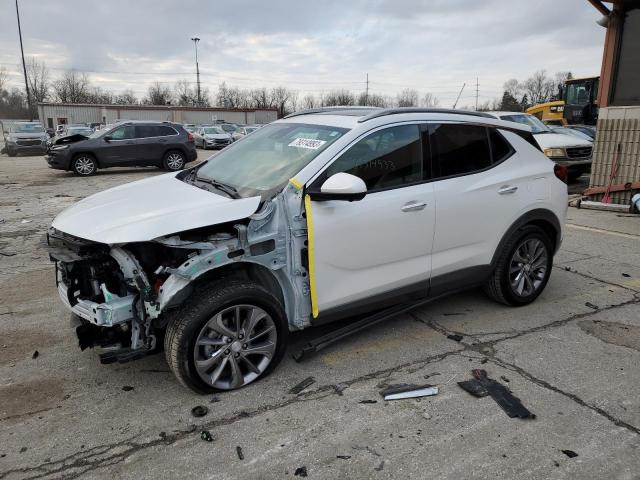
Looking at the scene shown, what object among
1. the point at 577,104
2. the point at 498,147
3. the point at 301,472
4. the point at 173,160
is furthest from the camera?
the point at 577,104

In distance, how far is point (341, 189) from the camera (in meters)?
3.15

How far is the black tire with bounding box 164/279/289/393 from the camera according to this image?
118 inches

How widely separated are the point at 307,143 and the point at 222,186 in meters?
0.71

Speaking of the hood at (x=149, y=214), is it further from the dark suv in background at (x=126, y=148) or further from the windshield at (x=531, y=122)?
the dark suv in background at (x=126, y=148)

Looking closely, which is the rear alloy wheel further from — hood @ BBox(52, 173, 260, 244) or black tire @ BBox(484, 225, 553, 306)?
black tire @ BBox(484, 225, 553, 306)

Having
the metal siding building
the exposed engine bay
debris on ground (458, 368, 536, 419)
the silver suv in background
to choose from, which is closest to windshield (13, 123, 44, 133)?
the silver suv in background

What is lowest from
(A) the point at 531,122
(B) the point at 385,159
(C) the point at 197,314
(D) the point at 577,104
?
(C) the point at 197,314

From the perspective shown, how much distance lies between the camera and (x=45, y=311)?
15.4 feet

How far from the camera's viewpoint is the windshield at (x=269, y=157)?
3484 millimetres

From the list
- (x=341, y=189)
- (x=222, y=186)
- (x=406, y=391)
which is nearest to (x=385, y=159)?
(x=341, y=189)

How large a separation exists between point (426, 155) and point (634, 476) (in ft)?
7.99

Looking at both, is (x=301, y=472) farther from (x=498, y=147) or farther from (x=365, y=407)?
(x=498, y=147)

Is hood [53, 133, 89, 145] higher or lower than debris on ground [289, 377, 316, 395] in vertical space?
higher

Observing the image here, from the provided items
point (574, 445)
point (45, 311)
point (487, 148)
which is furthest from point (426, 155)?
point (45, 311)
